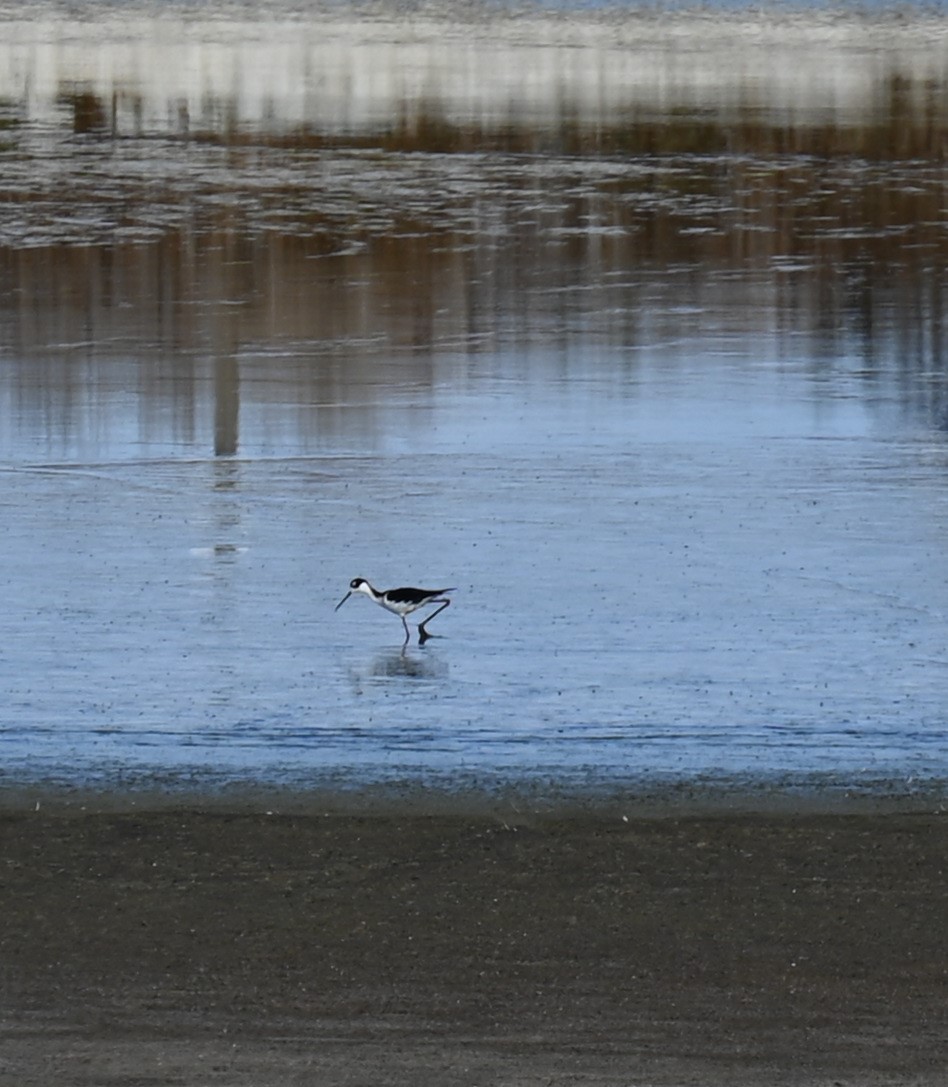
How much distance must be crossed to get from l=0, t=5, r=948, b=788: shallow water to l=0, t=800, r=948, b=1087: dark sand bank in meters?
0.62

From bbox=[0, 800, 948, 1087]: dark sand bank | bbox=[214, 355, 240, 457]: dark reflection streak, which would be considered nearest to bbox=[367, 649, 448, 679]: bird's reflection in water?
bbox=[0, 800, 948, 1087]: dark sand bank

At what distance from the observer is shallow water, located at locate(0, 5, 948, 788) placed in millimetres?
8391

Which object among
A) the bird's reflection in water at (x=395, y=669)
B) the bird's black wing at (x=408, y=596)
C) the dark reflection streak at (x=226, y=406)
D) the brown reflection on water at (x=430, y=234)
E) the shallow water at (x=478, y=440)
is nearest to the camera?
the shallow water at (x=478, y=440)

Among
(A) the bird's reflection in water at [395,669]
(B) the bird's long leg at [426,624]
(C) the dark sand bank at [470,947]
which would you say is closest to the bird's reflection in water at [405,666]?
(A) the bird's reflection in water at [395,669]

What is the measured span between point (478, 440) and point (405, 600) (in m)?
3.37

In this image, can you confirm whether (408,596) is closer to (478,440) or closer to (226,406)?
(478,440)

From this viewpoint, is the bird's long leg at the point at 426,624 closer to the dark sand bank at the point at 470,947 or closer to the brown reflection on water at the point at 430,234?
the dark sand bank at the point at 470,947

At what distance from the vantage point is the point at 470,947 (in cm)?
626

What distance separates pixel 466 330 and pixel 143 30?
771 inches

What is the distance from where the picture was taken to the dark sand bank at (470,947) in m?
5.63

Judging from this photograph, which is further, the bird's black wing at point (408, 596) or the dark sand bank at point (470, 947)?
the bird's black wing at point (408, 596)

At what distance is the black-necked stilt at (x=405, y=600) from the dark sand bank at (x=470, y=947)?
1948 millimetres

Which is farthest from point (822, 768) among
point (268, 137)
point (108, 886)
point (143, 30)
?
point (143, 30)

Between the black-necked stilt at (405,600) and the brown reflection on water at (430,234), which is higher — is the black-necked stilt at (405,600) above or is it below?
below
